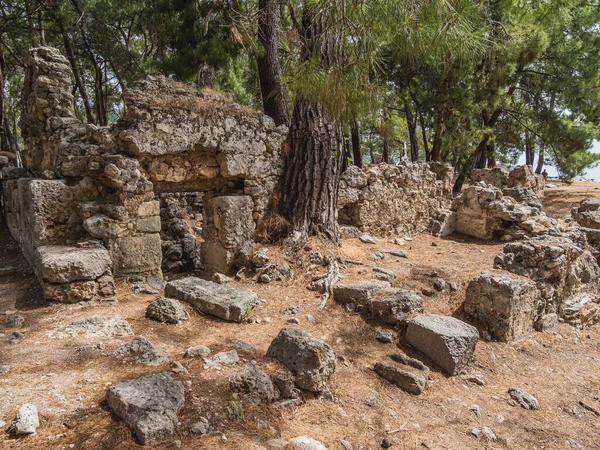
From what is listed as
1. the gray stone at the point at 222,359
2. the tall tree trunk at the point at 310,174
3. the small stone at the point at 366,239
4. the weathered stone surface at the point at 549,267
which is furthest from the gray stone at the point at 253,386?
the small stone at the point at 366,239

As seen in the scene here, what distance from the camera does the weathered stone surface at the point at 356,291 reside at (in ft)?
15.3

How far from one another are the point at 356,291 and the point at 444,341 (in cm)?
118

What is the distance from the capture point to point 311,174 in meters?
6.08

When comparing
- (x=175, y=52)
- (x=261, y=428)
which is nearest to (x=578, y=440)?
(x=261, y=428)

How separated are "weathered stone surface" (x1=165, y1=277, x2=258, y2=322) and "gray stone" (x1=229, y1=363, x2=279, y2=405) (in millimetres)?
1284

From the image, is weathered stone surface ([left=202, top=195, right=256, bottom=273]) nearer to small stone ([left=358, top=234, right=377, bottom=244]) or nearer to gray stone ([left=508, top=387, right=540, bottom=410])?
small stone ([left=358, top=234, right=377, bottom=244])

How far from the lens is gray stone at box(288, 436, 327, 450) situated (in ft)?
7.77

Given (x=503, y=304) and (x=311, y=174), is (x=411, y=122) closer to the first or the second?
(x=311, y=174)

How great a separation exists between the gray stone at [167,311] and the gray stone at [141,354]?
799 mm

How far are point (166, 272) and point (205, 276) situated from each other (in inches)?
34.7

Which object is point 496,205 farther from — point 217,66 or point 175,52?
point 175,52

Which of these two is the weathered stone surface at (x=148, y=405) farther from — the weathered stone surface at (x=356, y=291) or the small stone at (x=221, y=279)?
the small stone at (x=221, y=279)

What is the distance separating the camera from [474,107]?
38.3ft

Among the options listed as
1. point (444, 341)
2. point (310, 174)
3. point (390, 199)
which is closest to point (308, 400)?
point (444, 341)
